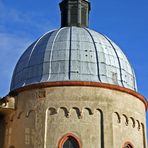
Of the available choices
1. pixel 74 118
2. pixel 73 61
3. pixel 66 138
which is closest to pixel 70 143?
pixel 66 138

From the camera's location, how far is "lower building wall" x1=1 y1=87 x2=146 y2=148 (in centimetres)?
2147

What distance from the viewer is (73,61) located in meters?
23.2

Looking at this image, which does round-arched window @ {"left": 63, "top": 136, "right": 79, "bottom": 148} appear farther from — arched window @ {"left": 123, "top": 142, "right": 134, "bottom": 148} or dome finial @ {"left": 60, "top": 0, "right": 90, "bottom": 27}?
dome finial @ {"left": 60, "top": 0, "right": 90, "bottom": 27}

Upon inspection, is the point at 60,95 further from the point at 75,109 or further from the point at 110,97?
the point at 110,97

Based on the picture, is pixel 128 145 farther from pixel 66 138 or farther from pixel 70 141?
pixel 66 138

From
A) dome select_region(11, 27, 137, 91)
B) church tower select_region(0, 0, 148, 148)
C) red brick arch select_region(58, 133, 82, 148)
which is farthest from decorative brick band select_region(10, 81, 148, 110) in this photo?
red brick arch select_region(58, 133, 82, 148)

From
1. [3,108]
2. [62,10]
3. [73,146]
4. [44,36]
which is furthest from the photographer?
[62,10]

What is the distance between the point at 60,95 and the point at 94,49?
11.0ft

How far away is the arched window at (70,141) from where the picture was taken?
69.9 feet

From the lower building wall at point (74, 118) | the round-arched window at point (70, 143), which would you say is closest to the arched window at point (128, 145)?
the lower building wall at point (74, 118)

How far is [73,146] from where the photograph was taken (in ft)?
70.2

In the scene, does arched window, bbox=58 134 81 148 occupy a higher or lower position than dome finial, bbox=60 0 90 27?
lower

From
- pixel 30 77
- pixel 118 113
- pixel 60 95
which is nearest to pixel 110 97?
pixel 118 113

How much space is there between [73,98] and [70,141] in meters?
2.02
